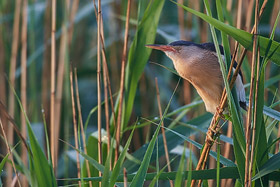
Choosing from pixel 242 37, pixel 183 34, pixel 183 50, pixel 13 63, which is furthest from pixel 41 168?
pixel 183 34

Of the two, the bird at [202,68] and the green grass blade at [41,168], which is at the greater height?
the bird at [202,68]

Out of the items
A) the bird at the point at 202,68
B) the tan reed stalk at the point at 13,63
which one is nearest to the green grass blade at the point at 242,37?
the bird at the point at 202,68

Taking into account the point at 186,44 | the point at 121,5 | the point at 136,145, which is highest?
the point at 121,5

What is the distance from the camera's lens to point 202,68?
139cm

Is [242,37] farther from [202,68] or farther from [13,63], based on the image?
[13,63]

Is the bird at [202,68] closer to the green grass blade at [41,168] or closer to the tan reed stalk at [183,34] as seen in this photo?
the green grass blade at [41,168]

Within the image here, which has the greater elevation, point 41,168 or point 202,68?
point 202,68

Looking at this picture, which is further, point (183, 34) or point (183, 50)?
point (183, 34)

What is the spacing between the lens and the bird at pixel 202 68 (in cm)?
139

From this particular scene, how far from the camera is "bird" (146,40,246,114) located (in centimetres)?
139

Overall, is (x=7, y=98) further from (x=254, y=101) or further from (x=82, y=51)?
(x=254, y=101)

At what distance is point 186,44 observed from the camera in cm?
144

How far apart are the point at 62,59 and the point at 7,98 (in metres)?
0.69

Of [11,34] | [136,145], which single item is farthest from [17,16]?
[136,145]
